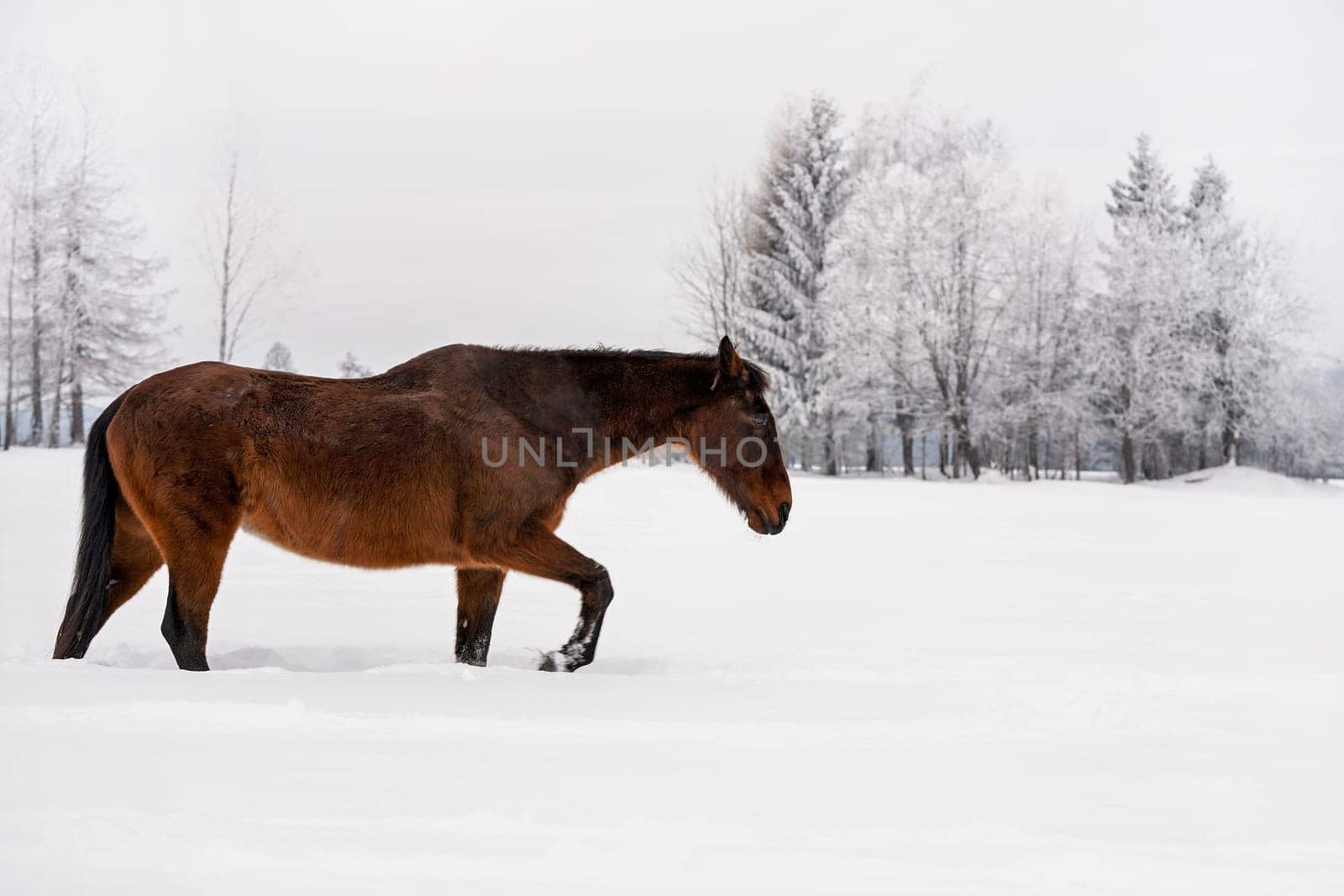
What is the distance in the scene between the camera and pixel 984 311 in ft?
73.4

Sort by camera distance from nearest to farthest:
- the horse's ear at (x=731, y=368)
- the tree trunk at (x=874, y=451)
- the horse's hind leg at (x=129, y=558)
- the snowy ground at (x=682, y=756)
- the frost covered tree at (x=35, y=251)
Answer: the snowy ground at (x=682, y=756) < the horse's hind leg at (x=129, y=558) < the horse's ear at (x=731, y=368) < the frost covered tree at (x=35, y=251) < the tree trunk at (x=874, y=451)

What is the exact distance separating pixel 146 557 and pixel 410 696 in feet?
6.13

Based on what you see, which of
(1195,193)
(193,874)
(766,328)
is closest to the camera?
(193,874)

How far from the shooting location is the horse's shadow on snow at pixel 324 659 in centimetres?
416

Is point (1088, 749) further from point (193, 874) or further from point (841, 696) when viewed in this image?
point (193, 874)

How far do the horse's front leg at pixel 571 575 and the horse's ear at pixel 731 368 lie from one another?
39.6 inches

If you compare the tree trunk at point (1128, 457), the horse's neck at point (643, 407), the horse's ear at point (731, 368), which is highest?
the tree trunk at point (1128, 457)

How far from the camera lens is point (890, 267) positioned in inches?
862

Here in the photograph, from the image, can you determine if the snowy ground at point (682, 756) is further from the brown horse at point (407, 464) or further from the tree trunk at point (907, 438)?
the tree trunk at point (907, 438)

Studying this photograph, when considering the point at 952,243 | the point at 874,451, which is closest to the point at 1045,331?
the point at 952,243

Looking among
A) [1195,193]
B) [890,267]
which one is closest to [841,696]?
[890,267]

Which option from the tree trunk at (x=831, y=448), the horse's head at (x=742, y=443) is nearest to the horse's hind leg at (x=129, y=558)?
the horse's head at (x=742, y=443)

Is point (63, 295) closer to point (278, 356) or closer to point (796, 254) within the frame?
point (278, 356)

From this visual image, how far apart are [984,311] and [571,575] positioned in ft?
67.3
